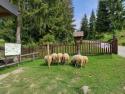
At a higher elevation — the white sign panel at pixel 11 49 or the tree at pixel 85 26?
the tree at pixel 85 26

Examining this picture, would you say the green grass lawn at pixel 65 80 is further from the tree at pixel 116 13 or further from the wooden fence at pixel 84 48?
the tree at pixel 116 13

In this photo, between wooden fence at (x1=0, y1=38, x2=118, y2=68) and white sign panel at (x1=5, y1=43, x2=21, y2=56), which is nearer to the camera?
white sign panel at (x1=5, y1=43, x2=21, y2=56)

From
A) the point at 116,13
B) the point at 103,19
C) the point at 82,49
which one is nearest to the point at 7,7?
the point at 82,49

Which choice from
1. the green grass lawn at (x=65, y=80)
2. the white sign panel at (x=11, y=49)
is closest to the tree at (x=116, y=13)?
the white sign panel at (x=11, y=49)

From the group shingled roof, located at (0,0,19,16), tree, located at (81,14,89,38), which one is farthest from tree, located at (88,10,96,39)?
shingled roof, located at (0,0,19,16)

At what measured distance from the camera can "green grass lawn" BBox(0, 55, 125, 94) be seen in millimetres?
12453

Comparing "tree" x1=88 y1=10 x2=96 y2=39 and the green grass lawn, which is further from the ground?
"tree" x1=88 y1=10 x2=96 y2=39

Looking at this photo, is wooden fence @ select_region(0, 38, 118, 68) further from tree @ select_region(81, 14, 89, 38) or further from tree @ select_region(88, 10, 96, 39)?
tree @ select_region(81, 14, 89, 38)

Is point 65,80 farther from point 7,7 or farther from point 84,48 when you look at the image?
point 84,48

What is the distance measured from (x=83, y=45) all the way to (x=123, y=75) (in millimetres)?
9363

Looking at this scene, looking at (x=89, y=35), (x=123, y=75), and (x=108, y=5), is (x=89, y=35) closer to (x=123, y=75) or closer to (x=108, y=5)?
(x=108, y=5)

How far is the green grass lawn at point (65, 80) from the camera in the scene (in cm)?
1245

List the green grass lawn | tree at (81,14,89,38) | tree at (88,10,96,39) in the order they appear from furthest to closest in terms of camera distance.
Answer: tree at (81,14,89,38)
tree at (88,10,96,39)
the green grass lawn

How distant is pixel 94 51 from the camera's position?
23.6 metres
